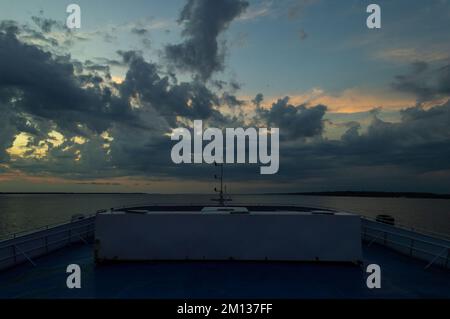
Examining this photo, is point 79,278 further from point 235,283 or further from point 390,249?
point 390,249

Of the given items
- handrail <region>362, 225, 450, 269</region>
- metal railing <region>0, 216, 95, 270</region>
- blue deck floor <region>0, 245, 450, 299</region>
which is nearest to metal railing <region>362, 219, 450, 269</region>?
handrail <region>362, 225, 450, 269</region>

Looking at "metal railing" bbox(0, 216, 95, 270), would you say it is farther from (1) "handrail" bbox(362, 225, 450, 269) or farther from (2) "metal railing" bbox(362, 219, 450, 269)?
(2) "metal railing" bbox(362, 219, 450, 269)

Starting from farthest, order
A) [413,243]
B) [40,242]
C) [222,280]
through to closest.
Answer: [40,242] → [413,243] → [222,280]

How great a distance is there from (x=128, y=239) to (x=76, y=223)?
957 cm

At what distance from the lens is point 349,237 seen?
50.2 feet

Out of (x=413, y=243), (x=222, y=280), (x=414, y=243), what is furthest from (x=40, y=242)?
(x=414, y=243)

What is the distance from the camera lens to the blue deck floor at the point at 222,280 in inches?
449

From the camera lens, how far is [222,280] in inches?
505

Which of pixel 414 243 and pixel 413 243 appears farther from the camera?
pixel 414 243

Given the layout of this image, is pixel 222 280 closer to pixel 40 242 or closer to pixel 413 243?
pixel 40 242

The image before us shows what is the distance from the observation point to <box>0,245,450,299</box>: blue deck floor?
11414 millimetres
